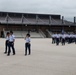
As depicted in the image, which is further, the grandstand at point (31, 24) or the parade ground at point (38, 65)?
the grandstand at point (31, 24)

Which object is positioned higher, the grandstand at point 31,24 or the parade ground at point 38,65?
the grandstand at point 31,24

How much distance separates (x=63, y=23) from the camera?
79.2 meters

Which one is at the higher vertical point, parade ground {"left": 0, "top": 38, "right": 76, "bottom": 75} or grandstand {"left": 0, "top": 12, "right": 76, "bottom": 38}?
grandstand {"left": 0, "top": 12, "right": 76, "bottom": 38}

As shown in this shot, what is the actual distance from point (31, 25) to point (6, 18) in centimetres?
800

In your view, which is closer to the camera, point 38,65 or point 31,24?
point 38,65

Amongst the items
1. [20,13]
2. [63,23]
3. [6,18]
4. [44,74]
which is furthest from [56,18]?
[44,74]

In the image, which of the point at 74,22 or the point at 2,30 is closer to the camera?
the point at 2,30

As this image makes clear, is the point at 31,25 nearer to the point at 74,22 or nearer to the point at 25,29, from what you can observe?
the point at 25,29

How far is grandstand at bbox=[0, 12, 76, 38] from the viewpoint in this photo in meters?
71.4

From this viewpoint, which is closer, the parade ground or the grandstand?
the parade ground

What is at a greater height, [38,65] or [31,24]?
[31,24]

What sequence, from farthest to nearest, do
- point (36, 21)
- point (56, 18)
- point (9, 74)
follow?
point (56, 18)
point (36, 21)
point (9, 74)

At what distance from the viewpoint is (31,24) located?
239 feet

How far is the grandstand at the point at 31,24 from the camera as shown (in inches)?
2813
